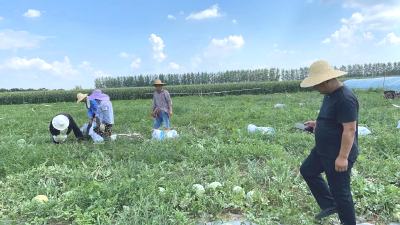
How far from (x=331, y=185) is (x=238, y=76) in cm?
5791

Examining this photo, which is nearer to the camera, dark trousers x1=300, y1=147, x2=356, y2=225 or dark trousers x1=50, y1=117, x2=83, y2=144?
dark trousers x1=300, y1=147, x2=356, y2=225

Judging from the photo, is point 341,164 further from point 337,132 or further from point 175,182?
point 175,182

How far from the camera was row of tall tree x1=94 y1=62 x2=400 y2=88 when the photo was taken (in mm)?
55781

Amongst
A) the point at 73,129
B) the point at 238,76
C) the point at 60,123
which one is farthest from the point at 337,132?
the point at 238,76

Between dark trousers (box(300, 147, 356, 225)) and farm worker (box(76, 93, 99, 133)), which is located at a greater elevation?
farm worker (box(76, 93, 99, 133))

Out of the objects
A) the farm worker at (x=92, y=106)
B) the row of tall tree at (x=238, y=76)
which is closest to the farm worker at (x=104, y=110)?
the farm worker at (x=92, y=106)

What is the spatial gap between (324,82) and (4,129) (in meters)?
8.89

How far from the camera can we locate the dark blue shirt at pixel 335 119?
1855mm

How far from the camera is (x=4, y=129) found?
727 cm

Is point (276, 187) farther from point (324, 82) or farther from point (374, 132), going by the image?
point (374, 132)

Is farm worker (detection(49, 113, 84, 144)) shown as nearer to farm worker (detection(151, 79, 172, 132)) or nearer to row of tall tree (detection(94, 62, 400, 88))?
farm worker (detection(151, 79, 172, 132))

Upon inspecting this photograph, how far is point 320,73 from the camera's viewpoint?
6.73 ft

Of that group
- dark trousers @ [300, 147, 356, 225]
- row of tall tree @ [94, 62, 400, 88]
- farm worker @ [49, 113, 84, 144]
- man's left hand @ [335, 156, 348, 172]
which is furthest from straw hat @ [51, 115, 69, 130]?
row of tall tree @ [94, 62, 400, 88]

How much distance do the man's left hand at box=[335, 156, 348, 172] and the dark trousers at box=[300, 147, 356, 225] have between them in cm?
8
